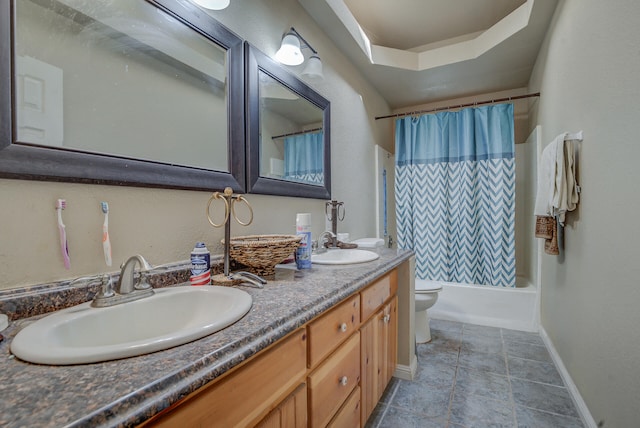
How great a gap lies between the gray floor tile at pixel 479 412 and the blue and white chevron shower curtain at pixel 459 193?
1.39m

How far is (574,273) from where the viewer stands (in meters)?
1.59

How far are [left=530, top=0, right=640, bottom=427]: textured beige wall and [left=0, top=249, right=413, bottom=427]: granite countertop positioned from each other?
1204 mm

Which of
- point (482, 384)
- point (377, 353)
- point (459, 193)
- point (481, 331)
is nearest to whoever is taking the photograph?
point (377, 353)

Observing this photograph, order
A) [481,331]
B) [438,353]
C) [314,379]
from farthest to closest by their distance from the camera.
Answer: [481,331], [438,353], [314,379]

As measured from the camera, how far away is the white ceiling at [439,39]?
80.7 inches

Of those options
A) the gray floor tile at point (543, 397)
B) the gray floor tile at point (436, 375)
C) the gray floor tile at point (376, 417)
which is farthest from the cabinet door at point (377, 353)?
the gray floor tile at point (543, 397)

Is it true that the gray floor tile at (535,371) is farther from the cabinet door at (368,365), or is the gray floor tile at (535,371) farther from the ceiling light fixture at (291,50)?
the ceiling light fixture at (291,50)

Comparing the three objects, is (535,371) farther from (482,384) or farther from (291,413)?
(291,413)

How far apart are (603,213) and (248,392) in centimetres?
152

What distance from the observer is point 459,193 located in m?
2.88

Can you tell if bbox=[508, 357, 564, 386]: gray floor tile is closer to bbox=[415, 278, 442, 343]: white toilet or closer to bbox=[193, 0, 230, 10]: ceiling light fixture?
bbox=[415, 278, 442, 343]: white toilet

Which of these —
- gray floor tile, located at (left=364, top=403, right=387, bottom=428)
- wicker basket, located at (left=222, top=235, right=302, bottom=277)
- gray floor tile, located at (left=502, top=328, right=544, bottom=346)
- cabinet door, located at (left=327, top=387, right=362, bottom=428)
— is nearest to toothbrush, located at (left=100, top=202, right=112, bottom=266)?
wicker basket, located at (left=222, top=235, right=302, bottom=277)

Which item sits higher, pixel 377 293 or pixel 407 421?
pixel 377 293

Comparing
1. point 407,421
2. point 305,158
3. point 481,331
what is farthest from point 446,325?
point 305,158
